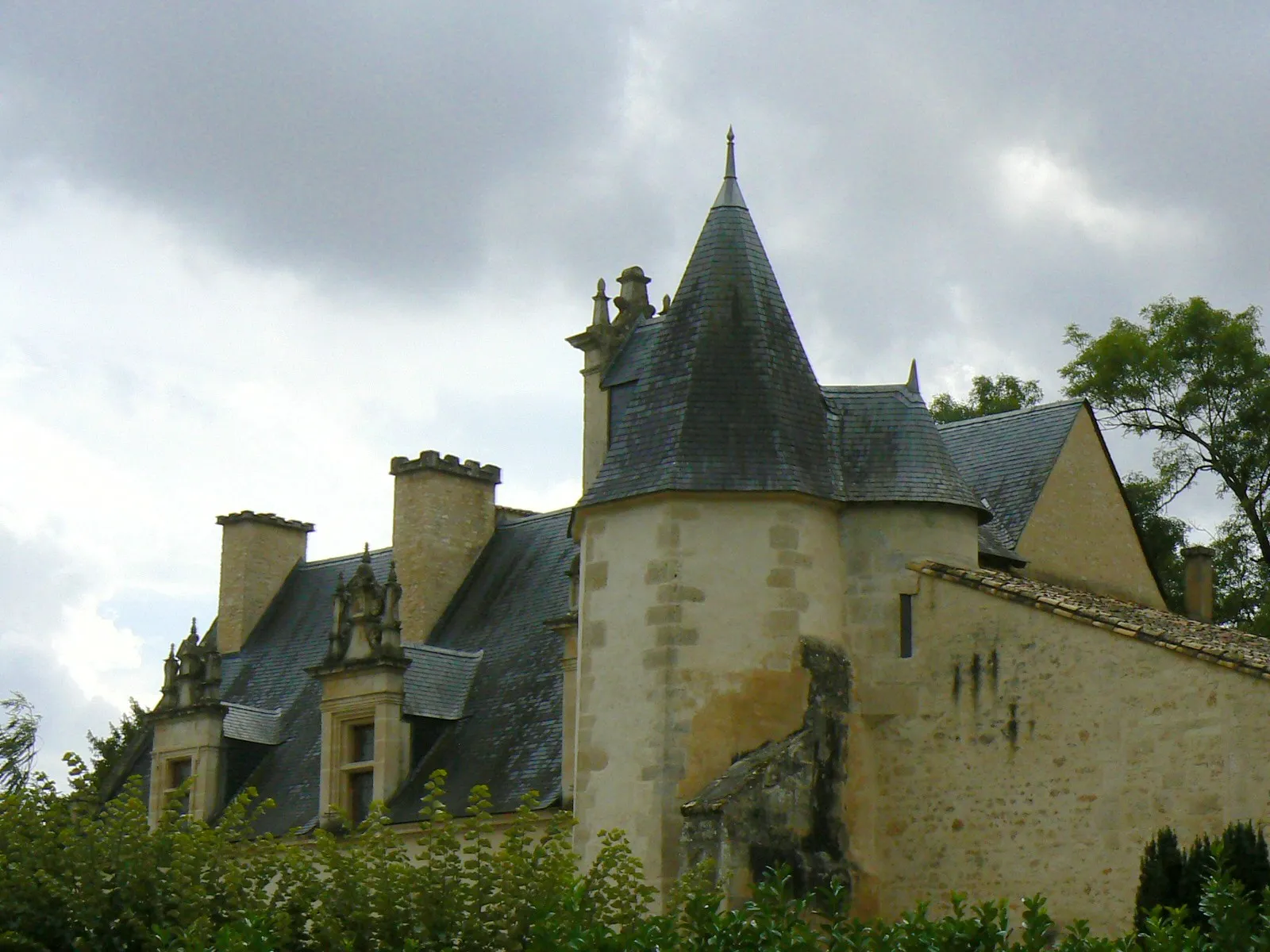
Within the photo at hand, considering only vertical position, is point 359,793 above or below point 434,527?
Result: below

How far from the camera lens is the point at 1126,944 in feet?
46.0

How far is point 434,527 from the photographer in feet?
111

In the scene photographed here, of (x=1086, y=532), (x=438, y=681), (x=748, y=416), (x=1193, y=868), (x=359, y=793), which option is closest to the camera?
(x=1193, y=868)

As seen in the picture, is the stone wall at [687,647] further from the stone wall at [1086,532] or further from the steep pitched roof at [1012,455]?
the stone wall at [1086,532]

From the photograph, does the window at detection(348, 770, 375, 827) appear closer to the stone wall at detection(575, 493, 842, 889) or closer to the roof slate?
the roof slate

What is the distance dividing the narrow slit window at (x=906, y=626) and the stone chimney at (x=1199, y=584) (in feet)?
31.3

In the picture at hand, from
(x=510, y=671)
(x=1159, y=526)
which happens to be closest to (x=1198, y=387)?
(x=1159, y=526)

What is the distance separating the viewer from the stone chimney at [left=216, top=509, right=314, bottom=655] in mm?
Answer: 37094

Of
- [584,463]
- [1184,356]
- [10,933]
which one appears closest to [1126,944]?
[10,933]

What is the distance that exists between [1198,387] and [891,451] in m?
15.6

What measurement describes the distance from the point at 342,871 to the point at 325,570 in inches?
794

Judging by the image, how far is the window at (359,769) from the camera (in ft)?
98.0

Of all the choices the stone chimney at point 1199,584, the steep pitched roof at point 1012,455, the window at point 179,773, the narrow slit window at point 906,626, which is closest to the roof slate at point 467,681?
the window at point 179,773

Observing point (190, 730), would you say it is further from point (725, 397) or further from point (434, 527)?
point (725, 397)
